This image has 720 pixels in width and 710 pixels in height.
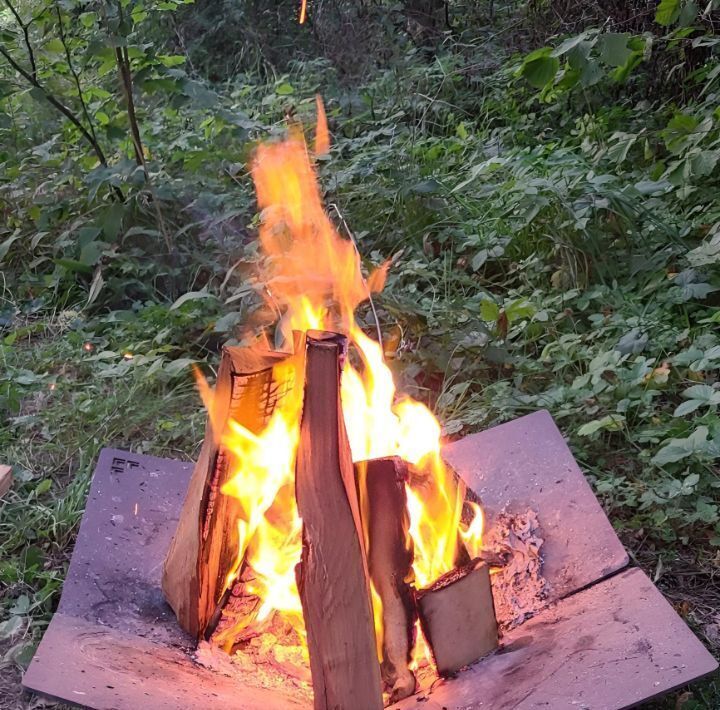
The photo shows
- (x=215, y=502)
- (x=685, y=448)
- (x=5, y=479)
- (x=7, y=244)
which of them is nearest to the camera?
(x=215, y=502)

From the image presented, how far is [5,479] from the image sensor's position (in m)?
2.50

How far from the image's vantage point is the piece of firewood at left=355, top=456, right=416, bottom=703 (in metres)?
1.60

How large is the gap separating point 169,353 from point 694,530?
6.76 ft

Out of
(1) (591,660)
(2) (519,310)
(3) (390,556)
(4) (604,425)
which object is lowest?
(1) (591,660)

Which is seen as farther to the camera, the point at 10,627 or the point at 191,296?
the point at 191,296

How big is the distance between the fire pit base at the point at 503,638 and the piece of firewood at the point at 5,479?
0.60 metres

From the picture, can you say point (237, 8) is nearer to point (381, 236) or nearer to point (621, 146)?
point (381, 236)

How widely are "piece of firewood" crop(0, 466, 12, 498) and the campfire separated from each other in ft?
2.99

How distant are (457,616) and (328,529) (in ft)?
1.02

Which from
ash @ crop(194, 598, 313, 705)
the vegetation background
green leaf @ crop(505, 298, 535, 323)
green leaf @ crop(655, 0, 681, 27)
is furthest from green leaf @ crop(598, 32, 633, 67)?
ash @ crop(194, 598, 313, 705)

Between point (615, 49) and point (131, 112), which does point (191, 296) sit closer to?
point (131, 112)

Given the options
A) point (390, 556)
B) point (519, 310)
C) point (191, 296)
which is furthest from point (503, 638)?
point (191, 296)

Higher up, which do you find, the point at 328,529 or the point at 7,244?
the point at 7,244

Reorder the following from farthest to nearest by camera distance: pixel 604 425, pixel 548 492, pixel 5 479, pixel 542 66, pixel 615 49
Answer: pixel 542 66 → pixel 615 49 → pixel 5 479 → pixel 604 425 → pixel 548 492
